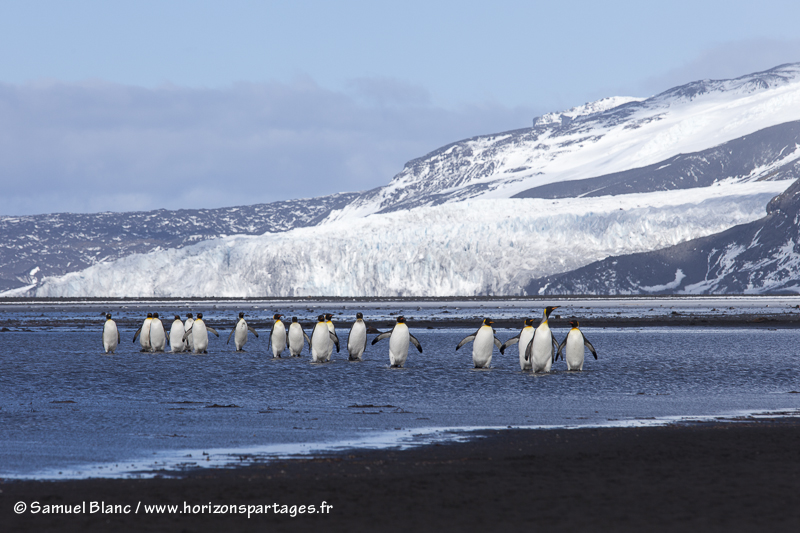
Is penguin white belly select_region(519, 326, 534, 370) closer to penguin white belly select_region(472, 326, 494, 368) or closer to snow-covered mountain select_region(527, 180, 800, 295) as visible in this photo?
penguin white belly select_region(472, 326, 494, 368)

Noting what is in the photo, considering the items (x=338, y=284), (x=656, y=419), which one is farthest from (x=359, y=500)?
(x=338, y=284)

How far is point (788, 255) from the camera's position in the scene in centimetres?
9650

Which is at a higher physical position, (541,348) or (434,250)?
(434,250)

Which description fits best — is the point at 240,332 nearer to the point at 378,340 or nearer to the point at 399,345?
the point at 378,340

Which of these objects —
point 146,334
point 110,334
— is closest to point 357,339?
point 110,334

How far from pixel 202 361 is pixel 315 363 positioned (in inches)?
112

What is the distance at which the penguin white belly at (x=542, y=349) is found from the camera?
706 inches

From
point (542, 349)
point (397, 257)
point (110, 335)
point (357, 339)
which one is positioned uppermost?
→ point (397, 257)

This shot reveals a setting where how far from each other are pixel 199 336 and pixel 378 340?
5.29 m

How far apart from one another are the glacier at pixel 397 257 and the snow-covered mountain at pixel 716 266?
296cm

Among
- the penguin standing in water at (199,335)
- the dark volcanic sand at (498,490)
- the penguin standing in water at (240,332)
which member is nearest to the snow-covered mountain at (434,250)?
the penguin standing in water at (240,332)

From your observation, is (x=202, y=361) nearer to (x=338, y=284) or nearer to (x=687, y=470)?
(x=687, y=470)

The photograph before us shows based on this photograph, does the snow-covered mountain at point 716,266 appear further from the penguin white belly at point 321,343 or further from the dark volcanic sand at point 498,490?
the dark volcanic sand at point 498,490

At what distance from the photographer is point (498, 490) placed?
22.2 ft
